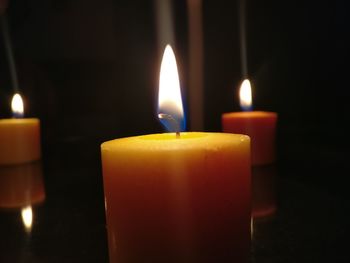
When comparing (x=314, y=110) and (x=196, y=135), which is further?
(x=314, y=110)

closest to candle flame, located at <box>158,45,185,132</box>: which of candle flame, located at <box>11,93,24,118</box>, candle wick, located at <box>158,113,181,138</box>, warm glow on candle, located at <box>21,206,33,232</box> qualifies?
candle wick, located at <box>158,113,181,138</box>

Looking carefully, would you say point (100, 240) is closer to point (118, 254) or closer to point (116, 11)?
point (118, 254)

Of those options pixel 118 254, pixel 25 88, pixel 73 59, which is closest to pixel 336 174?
pixel 118 254

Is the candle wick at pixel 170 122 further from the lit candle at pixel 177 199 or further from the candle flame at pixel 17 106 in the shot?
the candle flame at pixel 17 106

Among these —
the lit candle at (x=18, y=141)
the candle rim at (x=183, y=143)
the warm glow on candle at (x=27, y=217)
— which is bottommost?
the warm glow on candle at (x=27, y=217)

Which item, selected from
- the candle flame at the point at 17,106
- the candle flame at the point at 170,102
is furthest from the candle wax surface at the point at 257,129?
the candle flame at the point at 17,106
